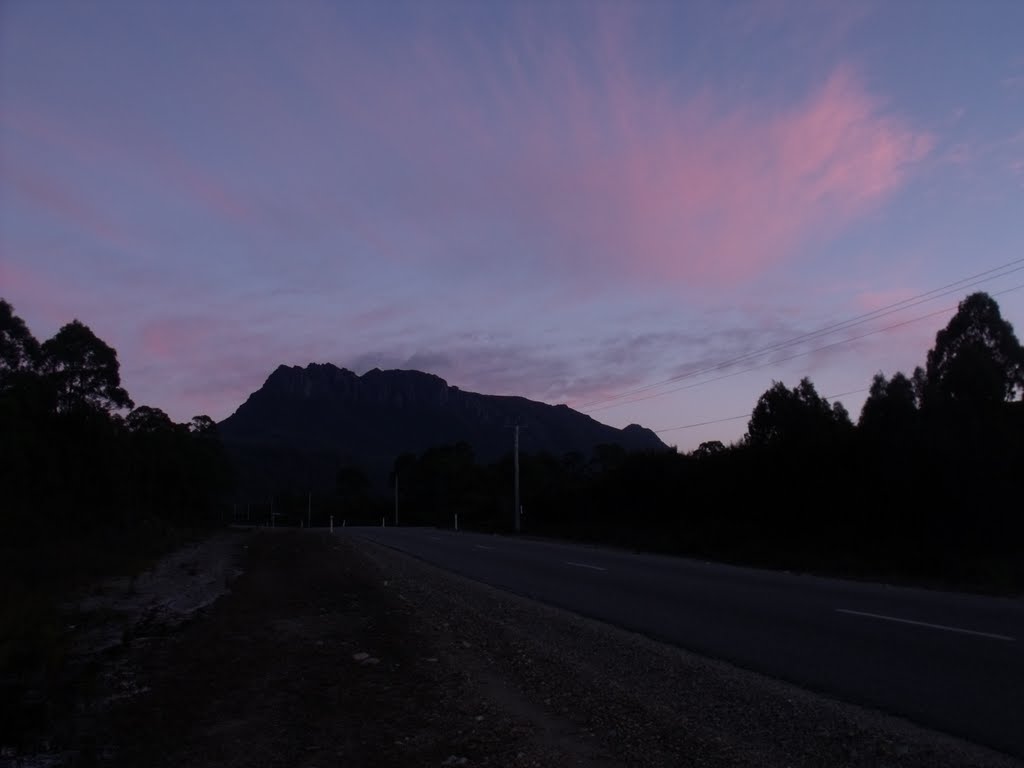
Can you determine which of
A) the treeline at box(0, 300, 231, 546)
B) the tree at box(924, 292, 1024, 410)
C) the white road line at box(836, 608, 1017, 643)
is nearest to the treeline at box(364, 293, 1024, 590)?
the tree at box(924, 292, 1024, 410)

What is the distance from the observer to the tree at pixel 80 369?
41688 millimetres

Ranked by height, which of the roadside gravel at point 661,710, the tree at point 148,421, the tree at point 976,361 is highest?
the tree at point 148,421

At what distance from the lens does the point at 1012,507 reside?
25.2 metres

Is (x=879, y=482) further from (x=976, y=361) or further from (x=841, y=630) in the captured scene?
(x=841, y=630)

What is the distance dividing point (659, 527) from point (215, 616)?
31.9 meters

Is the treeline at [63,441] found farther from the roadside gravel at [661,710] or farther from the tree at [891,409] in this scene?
the tree at [891,409]

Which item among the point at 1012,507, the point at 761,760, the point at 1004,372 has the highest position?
the point at 1004,372

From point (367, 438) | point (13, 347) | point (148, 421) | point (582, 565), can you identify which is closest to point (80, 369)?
point (13, 347)

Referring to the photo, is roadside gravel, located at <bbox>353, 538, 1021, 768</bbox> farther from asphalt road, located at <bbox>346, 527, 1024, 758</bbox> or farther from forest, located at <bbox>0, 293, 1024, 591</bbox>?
forest, located at <bbox>0, 293, 1024, 591</bbox>

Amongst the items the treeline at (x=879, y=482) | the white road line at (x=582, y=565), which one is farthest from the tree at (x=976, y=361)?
the white road line at (x=582, y=565)

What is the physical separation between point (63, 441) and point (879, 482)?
116 feet

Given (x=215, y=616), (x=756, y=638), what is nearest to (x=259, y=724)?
(x=756, y=638)

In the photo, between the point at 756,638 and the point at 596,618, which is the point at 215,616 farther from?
the point at 756,638

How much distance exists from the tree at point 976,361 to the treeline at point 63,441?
31514 mm
